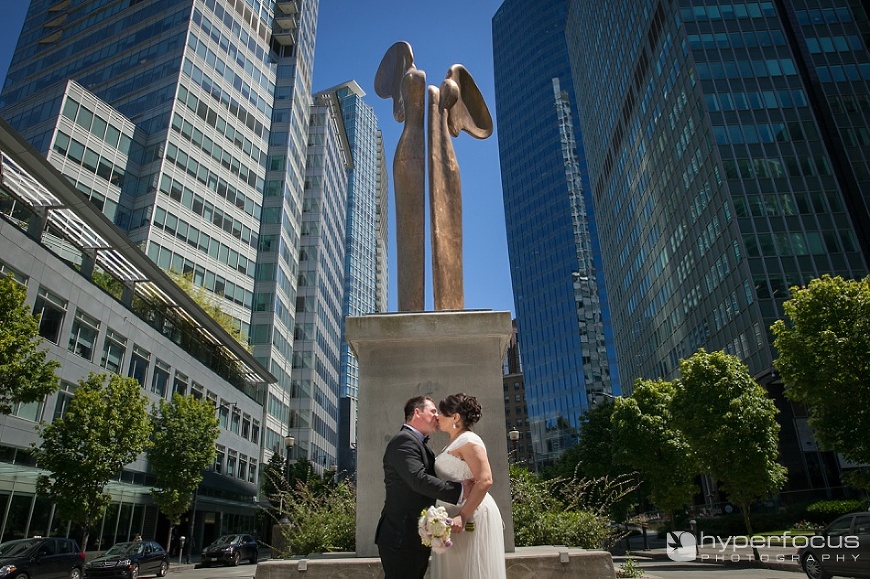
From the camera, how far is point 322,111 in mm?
80688

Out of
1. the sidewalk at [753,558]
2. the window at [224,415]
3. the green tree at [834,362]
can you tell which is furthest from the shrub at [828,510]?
the window at [224,415]

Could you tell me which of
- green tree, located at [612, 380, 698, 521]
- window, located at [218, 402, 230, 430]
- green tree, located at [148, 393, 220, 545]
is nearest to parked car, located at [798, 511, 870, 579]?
green tree, located at [612, 380, 698, 521]

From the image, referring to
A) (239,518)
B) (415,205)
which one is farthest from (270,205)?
(415,205)

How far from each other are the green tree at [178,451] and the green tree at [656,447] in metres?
24.7

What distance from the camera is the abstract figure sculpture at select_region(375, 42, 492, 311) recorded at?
8.13m

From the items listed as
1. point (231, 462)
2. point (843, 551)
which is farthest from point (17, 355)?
point (231, 462)

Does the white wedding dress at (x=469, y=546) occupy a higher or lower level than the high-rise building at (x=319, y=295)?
lower

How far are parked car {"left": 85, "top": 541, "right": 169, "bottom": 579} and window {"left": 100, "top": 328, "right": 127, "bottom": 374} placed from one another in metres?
11.2

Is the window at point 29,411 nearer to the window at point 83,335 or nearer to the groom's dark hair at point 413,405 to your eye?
the window at point 83,335

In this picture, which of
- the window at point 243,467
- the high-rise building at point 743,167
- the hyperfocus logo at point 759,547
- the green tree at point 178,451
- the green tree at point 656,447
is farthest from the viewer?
the window at point 243,467

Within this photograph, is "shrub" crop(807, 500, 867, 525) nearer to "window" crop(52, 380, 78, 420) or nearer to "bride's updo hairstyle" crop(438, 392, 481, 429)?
"bride's updo hairstyle" crop(438, 392, 481, 429)

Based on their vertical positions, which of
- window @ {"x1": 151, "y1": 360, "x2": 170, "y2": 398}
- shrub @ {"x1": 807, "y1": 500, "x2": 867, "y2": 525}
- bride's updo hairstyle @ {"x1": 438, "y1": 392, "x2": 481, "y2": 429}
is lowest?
shrub @ {"x1": 807, "y1": 500, "x2": 867, "y2": 525}

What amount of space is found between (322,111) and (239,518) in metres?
54.7

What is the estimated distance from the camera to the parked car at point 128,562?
19.9m
